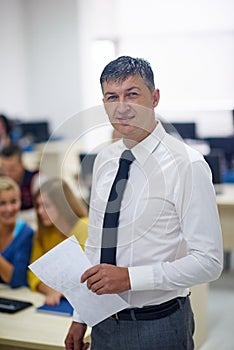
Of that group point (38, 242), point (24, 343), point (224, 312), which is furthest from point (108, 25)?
point (24, 343)

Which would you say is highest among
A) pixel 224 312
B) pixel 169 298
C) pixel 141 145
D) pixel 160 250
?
pixel 141 145

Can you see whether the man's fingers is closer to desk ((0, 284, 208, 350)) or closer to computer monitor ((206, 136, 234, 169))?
desk ((0, 284, 208, 350))

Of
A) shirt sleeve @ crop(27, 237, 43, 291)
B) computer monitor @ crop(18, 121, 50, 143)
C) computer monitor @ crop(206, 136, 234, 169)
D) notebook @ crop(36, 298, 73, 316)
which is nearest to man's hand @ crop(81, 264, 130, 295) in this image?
notebook @ crop(36, 298, 73, 316)

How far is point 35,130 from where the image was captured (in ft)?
26.2

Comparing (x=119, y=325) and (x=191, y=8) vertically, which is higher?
(x=191, y=8)

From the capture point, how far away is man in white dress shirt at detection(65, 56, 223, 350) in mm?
1442

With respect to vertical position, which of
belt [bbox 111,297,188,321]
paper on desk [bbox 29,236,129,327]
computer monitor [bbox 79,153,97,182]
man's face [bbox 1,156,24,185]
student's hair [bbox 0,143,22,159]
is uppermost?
computer monitor [bbox 79,153,97,182]

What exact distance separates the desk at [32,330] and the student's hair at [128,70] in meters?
1.04

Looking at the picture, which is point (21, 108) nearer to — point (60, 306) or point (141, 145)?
point (60, 306)

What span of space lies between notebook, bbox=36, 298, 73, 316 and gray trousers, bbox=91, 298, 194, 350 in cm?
81

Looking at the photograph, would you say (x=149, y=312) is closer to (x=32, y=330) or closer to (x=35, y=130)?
(x=32, y=330)

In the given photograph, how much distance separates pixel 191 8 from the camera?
789cm

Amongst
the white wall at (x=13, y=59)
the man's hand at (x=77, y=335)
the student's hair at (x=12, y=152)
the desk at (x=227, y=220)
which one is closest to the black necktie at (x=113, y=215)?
the man's hand at (x=77, y=335)

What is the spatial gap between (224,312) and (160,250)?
8.92 ft
